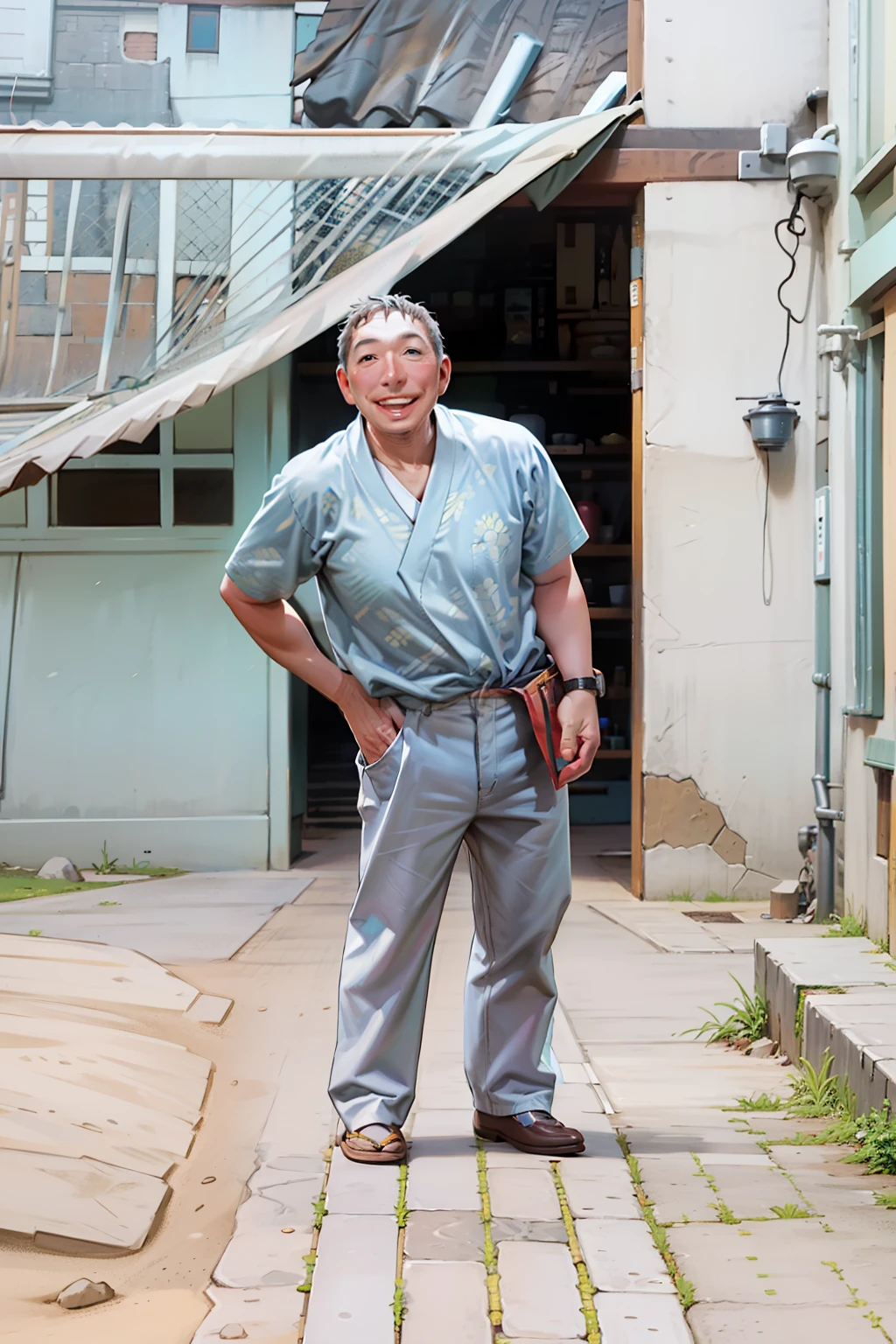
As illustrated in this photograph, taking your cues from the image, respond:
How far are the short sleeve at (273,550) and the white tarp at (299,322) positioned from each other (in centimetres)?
369

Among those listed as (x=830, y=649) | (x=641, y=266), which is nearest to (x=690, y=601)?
(x=830, y=649)

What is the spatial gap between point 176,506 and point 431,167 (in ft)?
7.16

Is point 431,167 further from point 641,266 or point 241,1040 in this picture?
point 241,1040

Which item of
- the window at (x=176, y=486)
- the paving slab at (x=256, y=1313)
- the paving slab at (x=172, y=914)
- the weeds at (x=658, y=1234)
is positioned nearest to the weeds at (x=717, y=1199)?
the weeds at (x=658, y=1234)

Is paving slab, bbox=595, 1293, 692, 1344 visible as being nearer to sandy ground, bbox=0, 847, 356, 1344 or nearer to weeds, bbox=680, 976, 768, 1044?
sandy ground, bbox=0, 847, 356, 1344

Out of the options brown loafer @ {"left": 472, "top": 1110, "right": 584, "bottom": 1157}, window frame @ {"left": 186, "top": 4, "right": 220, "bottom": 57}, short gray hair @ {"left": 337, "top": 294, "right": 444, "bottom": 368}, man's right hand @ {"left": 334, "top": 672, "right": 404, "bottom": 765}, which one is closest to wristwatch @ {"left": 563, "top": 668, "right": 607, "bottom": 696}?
man's right hand @ {"left": 334, "top": 672, "right": 404, "bottom": 765}

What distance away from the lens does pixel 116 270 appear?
6.58 metres

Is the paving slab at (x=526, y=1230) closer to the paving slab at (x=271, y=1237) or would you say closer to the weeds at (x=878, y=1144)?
the paving slab at (x=271, y=1237)

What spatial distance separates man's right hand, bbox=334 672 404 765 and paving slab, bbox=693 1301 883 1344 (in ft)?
3.65

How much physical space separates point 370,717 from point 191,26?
5.93 meters

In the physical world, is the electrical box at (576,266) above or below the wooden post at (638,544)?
above

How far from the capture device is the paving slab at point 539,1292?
188 centimetres

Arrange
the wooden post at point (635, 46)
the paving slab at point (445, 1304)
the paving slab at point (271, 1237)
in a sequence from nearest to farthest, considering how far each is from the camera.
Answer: the paving slab at point (445, 1304), the paving slab at point (271, 1237), the wooden post at point (635, 46)

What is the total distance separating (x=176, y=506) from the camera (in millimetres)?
7188
